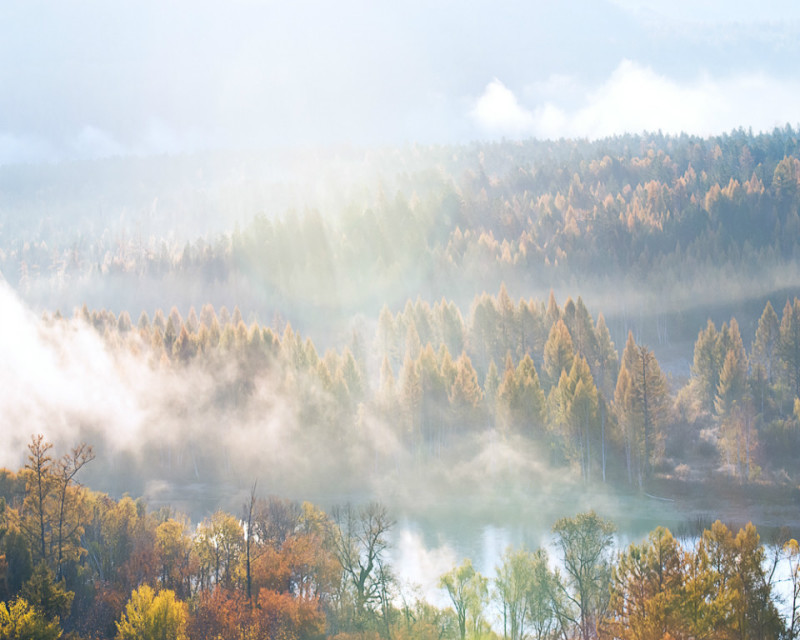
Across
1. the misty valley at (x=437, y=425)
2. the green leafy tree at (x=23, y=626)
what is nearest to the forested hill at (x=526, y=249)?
the misty valley at (x=437, y=425)

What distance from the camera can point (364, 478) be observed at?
74812 mm

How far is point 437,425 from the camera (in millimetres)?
76750

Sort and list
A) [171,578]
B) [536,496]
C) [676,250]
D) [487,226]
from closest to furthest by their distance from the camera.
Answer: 1. [171,578]
2. [536,496]
3. [676,250]
4. [487,226]

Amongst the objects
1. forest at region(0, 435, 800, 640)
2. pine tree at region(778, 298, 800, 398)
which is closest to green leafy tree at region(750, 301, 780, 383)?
pine tree at region(778, 298, 800, 398)

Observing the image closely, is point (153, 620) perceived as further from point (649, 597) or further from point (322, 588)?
point (649, 597)

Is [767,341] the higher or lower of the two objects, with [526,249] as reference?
lower

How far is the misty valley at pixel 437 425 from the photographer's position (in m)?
35.8

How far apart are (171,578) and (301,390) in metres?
39.4

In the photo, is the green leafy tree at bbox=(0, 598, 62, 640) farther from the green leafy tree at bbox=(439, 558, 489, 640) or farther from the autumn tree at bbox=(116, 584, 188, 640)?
the green leafy tree at bbox=(439, 558, 489, 640)

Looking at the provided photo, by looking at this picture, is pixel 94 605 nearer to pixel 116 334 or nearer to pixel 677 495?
pixel 677 495

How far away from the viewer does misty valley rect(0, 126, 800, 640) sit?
3581 cm

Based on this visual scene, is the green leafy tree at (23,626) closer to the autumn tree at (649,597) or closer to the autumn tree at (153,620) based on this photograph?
the autumn tree at (153,620)

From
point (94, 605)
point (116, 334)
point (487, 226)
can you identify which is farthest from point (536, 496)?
point (487, 226)

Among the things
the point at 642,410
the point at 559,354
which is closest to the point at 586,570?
the point at 642,410
